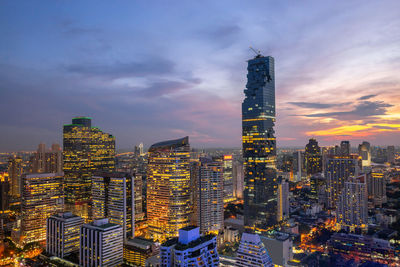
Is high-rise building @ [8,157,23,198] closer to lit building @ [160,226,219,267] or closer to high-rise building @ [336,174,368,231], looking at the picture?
lit building @ [160,226,219,267]

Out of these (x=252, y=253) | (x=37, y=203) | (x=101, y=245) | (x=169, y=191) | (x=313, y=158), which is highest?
(x=313, y=158)

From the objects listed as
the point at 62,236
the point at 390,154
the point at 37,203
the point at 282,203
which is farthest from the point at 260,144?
the point at 390,154

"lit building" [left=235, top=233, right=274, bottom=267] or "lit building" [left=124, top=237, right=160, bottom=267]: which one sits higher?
"lit building" [left=235, top=233, right=274, bottom=267]

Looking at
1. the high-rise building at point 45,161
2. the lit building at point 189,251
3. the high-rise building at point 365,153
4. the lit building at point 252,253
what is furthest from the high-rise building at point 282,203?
the high-rise building at point 365,153

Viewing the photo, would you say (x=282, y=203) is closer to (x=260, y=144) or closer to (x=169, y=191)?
(x=260, y=144)

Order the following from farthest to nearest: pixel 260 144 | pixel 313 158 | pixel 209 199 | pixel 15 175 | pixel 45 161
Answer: pixel 313 158 → pixel 45 161 → pixel 15 175 → pixel 260 144 → pixel 209 199

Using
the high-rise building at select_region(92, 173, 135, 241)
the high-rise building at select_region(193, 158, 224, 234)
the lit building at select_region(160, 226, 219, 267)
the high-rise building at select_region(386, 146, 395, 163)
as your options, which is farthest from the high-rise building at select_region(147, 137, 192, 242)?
the high-rise building at select_region(386, 146, 395, 163)

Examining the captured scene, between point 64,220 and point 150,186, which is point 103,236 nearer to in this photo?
point 64,220

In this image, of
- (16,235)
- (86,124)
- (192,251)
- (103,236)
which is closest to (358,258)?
(192,251)
